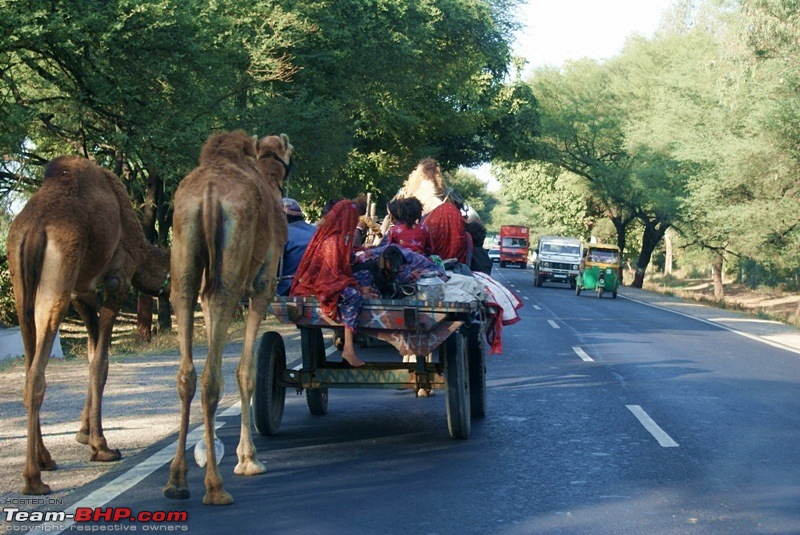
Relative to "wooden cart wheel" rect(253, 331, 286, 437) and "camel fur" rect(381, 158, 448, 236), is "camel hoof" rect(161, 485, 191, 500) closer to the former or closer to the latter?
"wooden cart wheel" rect(253, 331, 286, 437)

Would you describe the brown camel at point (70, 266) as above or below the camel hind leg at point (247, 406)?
above

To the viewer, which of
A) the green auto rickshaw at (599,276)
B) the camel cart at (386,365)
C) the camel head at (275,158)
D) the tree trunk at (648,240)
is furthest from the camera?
the tree trunk at (648,240)

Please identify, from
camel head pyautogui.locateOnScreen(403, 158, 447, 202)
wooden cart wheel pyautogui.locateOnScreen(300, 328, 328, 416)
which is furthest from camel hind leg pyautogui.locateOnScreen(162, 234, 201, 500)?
camel head pyautogui.locateOnScreen(403, 158, 447, 202)

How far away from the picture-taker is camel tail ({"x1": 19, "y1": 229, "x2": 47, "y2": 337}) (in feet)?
22.8

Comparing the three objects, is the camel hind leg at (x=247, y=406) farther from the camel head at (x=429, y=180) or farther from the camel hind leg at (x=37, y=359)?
the camel head at (x=429, y=180)

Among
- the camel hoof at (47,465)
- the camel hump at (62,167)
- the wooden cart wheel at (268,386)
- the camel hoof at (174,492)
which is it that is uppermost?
the camel hump at (62,167)

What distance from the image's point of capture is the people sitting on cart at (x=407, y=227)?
9.90 metres

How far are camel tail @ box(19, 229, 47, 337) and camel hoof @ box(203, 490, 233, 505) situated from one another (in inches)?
63.9

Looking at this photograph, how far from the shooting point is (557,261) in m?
49.7

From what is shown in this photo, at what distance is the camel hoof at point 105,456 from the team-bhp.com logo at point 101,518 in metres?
1.38

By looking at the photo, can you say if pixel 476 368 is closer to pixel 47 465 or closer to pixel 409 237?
pixel 409 237

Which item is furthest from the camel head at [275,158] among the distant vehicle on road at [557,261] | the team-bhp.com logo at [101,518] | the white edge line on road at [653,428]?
the distant vehicle on road at [557,261]

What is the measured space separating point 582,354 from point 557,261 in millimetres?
32769

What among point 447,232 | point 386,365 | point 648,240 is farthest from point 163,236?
point 648,240
